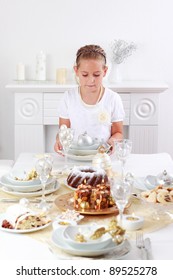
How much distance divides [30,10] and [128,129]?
1.31 metres

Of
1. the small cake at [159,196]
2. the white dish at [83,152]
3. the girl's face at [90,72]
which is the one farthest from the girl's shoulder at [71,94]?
the small cake at [159,196]

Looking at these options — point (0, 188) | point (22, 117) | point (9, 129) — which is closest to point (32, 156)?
point (0, 188)

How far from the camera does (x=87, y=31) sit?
4.70 m

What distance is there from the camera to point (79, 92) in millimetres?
3492

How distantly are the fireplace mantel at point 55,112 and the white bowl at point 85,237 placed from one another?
9.38 ft

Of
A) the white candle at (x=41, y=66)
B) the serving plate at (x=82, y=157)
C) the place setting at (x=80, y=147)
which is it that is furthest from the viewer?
the white candle at (x=41, y=66)

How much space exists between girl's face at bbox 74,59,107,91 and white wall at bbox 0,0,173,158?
147 centimetres

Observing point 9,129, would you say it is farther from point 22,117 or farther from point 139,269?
point 139,269

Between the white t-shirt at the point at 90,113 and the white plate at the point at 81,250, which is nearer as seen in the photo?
the white plate at the point at 81,250

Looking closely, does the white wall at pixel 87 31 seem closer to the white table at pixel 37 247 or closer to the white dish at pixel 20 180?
the white dish at pixel 20 180

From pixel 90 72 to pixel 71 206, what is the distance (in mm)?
1376

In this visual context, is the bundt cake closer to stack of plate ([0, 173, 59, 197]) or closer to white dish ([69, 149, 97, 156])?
stack of plate ([0, 173, 59, 197])

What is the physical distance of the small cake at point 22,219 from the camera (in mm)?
1810

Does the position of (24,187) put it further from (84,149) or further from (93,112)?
(93,112)
